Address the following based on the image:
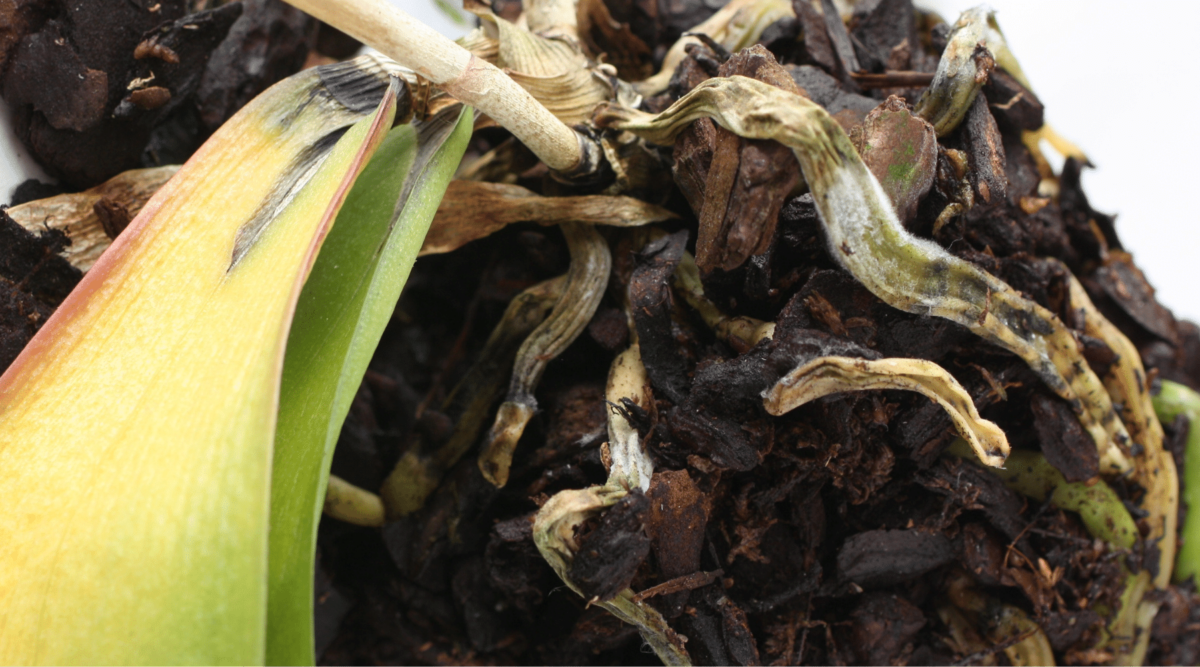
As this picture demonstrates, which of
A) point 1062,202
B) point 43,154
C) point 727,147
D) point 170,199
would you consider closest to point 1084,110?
point 1062,202

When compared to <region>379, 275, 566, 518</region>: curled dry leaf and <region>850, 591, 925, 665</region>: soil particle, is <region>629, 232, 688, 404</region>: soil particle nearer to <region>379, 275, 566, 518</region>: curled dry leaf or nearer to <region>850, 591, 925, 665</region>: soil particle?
<region>379, 275, 566, 518</region>: curled dry leaf

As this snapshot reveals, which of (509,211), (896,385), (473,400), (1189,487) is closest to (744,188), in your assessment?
(896,385)

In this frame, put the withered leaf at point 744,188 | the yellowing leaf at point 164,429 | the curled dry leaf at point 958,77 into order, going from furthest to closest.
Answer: the curled dry leaf at point 958,77 → the withered leaf at point 744,188 → the yellowing leaf at point 164,429

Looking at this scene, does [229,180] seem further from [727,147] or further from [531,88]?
[727,147]

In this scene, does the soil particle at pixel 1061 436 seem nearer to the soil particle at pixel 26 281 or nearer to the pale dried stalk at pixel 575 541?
the pale dried stalk at pixel 575 541

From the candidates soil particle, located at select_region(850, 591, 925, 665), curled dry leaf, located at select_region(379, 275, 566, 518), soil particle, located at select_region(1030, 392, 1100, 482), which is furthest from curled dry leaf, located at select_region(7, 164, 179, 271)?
soil particle, located at select_region(1030, 392, 1100, 482)

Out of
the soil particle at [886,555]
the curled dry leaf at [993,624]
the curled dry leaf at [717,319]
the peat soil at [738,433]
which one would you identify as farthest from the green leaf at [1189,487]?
the curled dry leaf at [717,319]
